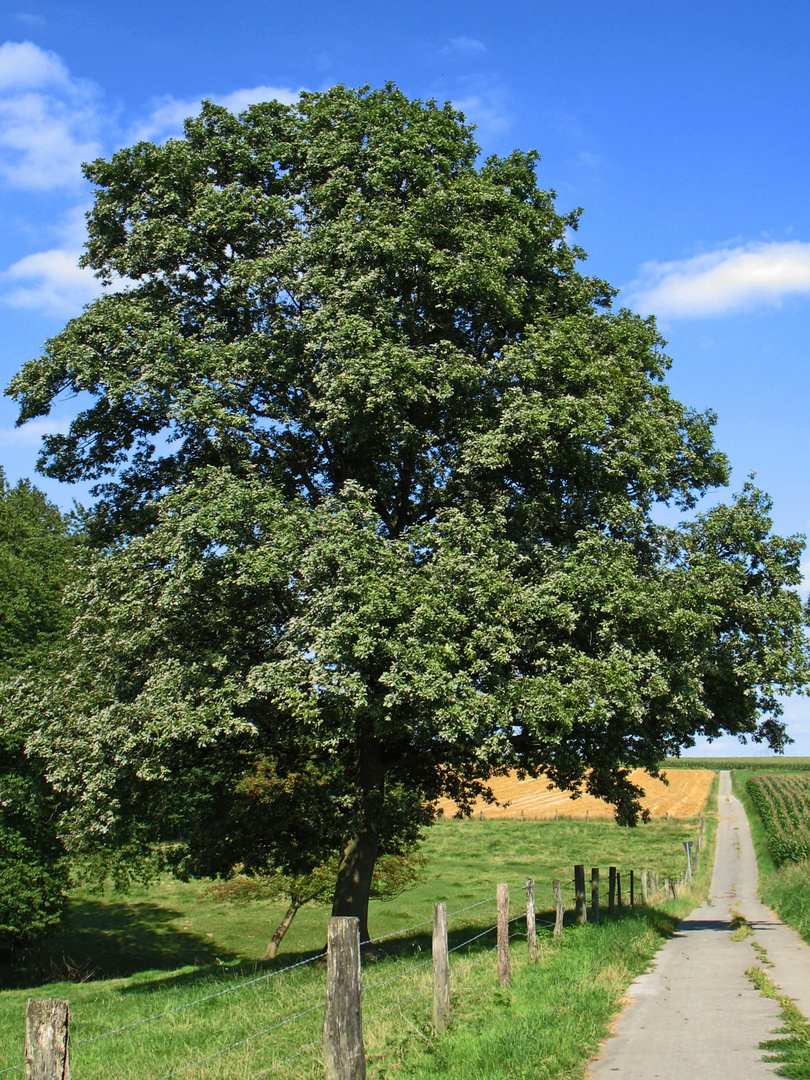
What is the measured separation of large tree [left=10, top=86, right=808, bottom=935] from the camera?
14.5 meters

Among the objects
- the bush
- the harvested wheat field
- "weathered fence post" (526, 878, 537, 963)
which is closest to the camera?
"weathered fence post" (526, 878, 537, 963)

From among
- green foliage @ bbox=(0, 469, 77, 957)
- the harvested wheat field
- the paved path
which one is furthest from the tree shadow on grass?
the harvested wheat field

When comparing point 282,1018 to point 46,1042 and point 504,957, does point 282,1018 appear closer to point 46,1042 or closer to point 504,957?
point 504,957

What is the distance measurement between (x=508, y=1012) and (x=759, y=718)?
1179 cm

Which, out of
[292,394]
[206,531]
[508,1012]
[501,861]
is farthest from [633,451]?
[501,861]

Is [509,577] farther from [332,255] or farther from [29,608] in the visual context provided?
[29,608]

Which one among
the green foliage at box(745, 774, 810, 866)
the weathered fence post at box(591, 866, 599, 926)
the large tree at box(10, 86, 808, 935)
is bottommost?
the green foliage at box(745, 774, 810, 866)

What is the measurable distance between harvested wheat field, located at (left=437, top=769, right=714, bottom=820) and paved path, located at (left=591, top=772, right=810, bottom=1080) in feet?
134

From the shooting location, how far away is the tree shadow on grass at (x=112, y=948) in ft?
97.2

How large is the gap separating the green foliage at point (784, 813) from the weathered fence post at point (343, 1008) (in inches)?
1534

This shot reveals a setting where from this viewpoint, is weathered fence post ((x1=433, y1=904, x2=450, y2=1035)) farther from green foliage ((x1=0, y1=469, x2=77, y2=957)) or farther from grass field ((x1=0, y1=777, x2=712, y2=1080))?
green foliage ((x1=0, y1=469, x2=77, y2=957))

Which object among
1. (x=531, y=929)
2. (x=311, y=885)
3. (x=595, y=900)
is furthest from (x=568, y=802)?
(x=531, y=929)

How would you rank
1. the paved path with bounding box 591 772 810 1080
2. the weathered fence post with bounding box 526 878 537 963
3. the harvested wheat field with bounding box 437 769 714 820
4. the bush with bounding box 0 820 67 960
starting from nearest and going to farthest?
the paved path with bounding box 591 772 810 1080 → the weathered fence post with bounding box 526 878 537 963 → the bush with bounding box 0 820 67 960 → the harvested wheat field with bounding box 437 769 714 820

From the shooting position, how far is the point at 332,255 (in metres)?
17.4
